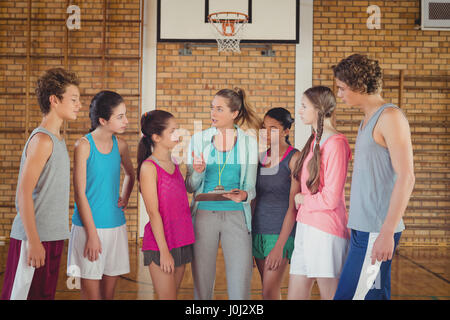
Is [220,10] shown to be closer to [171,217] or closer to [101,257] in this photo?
[171,217]

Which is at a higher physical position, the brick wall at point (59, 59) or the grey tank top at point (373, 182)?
the brick wall at point (59, 59)

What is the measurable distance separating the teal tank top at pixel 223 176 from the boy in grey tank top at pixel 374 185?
0.58 meters

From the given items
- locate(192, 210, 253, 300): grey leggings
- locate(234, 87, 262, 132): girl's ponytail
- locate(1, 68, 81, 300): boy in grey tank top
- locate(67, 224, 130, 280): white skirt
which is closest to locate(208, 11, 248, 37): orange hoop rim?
locate(234, 87, 262, 132): girl's ponytail

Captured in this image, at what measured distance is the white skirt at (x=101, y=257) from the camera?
6.56ft

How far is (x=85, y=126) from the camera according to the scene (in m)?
4.99

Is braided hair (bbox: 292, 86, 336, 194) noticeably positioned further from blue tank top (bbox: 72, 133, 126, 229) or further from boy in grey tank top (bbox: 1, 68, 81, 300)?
boy in grey tank top (bbox: 1, 68, 81, 300)

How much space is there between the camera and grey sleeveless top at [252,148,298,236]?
2.14 meters

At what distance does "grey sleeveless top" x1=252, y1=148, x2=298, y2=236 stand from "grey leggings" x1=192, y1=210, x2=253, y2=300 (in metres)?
0.16

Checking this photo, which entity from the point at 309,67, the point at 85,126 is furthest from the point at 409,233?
the point at 85,126

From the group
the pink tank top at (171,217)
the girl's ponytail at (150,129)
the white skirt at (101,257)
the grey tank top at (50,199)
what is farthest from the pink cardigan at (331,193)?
the grey tank top at (50,199)

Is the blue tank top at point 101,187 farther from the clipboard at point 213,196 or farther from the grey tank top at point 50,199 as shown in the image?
the clipboard at point 213,196

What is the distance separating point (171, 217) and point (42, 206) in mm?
586

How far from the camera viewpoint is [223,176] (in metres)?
2.06

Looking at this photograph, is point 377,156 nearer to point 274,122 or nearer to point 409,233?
point 274,122
